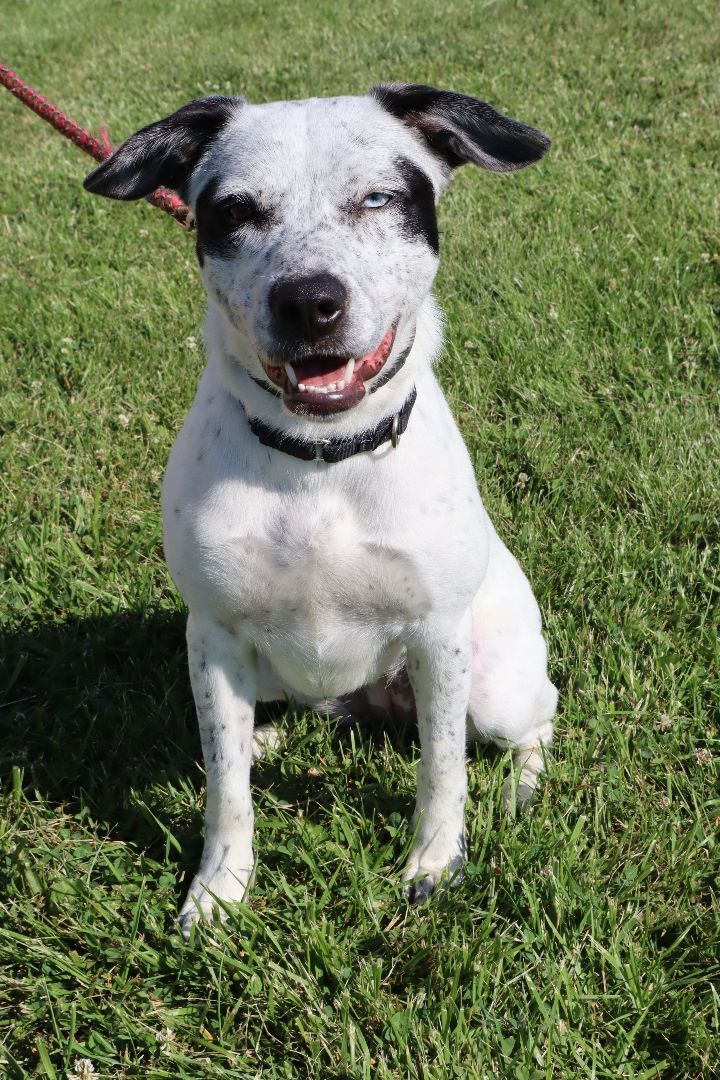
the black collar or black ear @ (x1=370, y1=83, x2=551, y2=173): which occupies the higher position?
black ear @ (x1=370, y1=83, x2=551, y2=173)

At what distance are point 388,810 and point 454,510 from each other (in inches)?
37.1

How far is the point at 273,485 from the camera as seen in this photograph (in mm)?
2316

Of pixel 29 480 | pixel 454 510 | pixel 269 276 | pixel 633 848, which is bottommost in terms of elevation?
pixel 29 480

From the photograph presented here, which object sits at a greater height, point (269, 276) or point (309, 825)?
point (269, 276)

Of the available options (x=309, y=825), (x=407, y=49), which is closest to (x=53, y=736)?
(x=309, y=825)

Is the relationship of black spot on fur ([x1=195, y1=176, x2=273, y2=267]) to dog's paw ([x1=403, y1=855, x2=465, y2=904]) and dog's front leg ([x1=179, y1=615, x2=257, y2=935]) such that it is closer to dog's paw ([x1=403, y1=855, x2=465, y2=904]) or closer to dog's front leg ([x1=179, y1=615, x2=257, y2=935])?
dog's front leg ([x1=179, y1=615, x2=257, y2=935])

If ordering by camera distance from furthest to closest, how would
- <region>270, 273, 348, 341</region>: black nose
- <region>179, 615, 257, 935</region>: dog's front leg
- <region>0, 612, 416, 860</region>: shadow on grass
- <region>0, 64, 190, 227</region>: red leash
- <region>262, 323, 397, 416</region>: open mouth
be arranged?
<region>0, 64, 190, 227</region>: red leash
<region>0, 612, 416, 860</region>: shadow on grass
<region>179, 615, 257, 935</region>: dog's front leg
<region>262, 323, 397, 416</region>: open mouth
<region>270, 273, 348, 341</region>: black nose

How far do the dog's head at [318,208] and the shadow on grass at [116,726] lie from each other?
4.15ft

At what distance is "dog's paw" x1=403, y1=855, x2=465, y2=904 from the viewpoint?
2.55 m

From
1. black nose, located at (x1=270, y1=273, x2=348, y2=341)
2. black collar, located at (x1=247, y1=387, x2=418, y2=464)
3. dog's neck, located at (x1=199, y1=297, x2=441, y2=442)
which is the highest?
black nose, located at (x1=270, y1=273, x2=348, y2=341)

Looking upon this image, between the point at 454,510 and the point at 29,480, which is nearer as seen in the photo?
the point at 454,510

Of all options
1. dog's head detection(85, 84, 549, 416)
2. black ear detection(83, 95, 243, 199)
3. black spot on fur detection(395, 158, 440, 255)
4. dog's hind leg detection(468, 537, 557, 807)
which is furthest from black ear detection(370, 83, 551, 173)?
dog's hind leg detection(468, 537, 557, 807)

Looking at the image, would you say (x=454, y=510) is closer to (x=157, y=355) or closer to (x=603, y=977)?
(x=603, y=977)

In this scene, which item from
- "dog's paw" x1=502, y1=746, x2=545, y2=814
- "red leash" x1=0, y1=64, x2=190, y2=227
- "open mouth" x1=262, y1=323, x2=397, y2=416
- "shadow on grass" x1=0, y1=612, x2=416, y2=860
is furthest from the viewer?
"red leash" x1=0, y1=64, x2=190, y2=227
